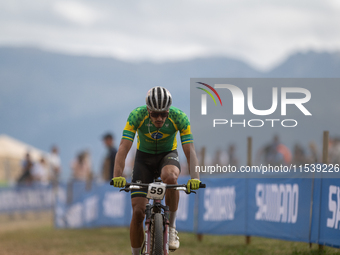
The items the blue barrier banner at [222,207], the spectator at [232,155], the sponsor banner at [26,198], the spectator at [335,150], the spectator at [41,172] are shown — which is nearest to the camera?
the spectator at [335,150]

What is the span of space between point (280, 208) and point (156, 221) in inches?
158

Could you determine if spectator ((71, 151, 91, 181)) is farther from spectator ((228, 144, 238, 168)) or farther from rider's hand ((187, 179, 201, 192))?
rider's hand ((187, 179, 201, 192))

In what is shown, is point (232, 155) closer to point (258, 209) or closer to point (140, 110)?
point (258, 209)

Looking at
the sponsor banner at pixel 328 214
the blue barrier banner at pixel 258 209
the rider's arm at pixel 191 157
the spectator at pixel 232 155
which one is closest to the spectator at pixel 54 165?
the blue barrier banner at pixel 258 209

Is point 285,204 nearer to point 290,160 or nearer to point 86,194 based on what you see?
point 290,160

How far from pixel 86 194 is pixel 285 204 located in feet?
29.9

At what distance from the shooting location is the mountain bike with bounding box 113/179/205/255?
5.65m

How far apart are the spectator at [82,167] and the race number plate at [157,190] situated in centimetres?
1176

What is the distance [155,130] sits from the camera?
6.46 metres

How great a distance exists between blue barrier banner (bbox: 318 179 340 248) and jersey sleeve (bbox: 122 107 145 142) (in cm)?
318

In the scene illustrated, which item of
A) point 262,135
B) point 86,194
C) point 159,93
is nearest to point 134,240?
point 159,93

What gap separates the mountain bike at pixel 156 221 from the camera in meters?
5.65

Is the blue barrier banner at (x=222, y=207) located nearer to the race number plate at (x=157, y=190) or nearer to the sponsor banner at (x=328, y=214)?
the sponsor banner at (x=328, y=214)

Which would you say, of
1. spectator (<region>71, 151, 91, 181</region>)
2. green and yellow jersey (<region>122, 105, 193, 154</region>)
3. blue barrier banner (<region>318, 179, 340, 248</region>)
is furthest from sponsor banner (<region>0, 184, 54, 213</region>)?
green and yellow jersey (<region>122, 105, 193, 154</region>)
